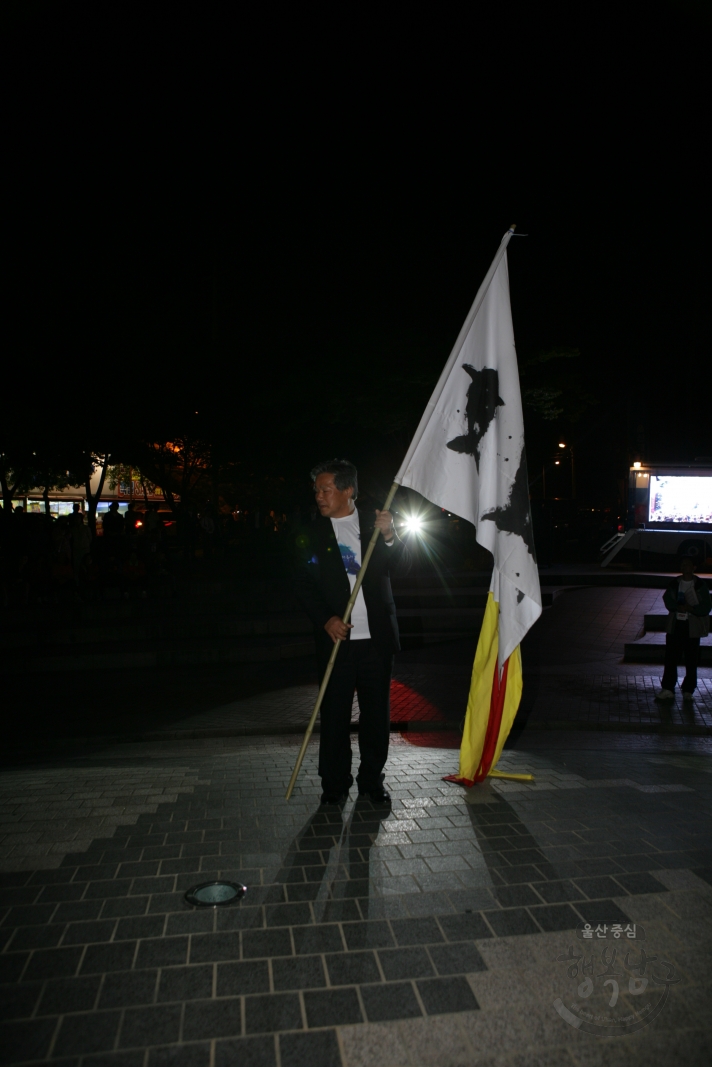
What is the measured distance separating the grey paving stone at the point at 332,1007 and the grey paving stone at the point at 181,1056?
36 centimetres

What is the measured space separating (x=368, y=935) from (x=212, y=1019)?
0.75 metres

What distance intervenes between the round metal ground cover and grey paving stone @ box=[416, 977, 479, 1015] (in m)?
1.01

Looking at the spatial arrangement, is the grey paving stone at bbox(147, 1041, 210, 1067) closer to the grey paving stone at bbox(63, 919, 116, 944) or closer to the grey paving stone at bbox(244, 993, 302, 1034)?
the grey paving stone at bbox(244, 993, 302, 1034)

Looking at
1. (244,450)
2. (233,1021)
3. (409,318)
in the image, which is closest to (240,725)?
(233,1021)

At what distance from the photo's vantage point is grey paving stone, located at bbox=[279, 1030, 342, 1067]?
2395 millimetres

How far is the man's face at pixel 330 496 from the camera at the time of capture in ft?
15.1

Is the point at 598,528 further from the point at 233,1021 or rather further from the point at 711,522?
the point at 233,1021

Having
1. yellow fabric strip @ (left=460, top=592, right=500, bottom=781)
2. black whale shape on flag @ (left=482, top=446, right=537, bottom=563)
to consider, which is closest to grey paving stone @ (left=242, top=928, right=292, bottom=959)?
yellow fabric strip @ (left=460, top=592, right=500, bottom=781)

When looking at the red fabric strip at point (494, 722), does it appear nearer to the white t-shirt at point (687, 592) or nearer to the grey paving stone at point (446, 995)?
the grey paving stone at point (446, 995)

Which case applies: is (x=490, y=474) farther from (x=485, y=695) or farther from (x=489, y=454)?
(x=485, y=695)

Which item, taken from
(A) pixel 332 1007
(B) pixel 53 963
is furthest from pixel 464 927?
(B) pixel 53 963

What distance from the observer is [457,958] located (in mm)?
2912

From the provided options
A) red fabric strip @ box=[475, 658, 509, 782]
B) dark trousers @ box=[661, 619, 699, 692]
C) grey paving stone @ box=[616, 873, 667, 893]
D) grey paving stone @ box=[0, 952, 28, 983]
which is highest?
red fabric strip @ box=[475, 658, 509, 782]

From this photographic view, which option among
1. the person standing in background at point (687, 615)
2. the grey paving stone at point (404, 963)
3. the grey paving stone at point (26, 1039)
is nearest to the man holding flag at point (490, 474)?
the grey paving stone at point (404, 963)
